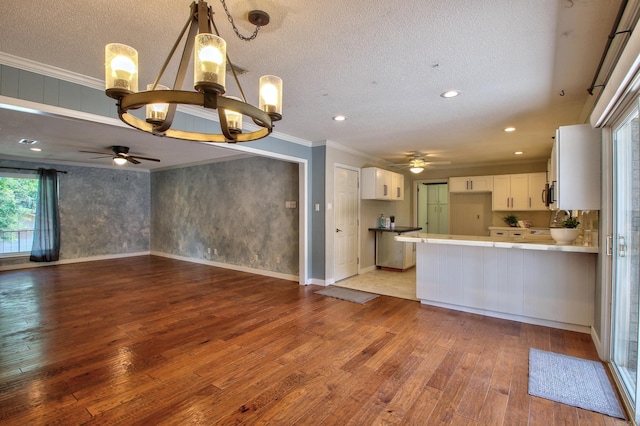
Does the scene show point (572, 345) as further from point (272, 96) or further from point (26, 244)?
point (26, 244)

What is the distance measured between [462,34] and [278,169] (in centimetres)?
434

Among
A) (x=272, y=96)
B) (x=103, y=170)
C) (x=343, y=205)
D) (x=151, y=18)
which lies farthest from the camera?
(x=103, y=170)

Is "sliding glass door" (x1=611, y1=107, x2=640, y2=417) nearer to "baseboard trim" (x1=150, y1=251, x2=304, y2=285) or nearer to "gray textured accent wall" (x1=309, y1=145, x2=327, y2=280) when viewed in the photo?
"gray textured accent wall" (x1=309, y1=145, x2=327, y2=280)

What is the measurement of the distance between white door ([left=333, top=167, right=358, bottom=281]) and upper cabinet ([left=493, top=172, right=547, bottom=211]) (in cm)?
334

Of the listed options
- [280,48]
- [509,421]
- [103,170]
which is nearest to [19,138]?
[103,170]

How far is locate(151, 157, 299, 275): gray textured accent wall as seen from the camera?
237 inches

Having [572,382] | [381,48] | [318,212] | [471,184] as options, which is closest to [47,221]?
[318,212]

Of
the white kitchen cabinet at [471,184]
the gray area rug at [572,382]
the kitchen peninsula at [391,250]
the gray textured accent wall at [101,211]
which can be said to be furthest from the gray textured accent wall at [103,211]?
the gray area rug at [572,382]

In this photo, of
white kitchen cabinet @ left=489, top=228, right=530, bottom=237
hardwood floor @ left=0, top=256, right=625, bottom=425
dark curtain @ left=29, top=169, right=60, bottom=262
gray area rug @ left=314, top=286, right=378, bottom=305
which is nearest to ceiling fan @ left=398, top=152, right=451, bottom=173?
white kitchen cabinet @ left=489, top=228, right=530, bottom=237

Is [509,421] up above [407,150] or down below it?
below

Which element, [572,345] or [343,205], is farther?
[343,205]

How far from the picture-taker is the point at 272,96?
1790mm

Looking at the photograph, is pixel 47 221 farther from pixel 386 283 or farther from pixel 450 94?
pixel 450 94

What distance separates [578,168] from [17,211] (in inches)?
401
